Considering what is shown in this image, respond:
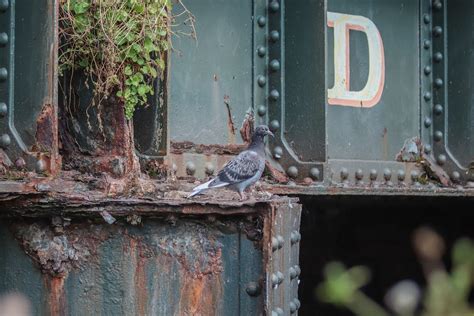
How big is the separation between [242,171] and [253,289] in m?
0.83

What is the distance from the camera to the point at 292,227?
3426 millimetres

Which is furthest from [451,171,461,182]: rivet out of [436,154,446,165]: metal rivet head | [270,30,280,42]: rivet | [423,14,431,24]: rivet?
[270,30,280,42]: rivet

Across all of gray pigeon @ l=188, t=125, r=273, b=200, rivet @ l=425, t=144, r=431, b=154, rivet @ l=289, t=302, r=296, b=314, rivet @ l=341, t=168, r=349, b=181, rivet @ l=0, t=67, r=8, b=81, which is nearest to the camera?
rivet @ l=0, t=67, r=8, b=81

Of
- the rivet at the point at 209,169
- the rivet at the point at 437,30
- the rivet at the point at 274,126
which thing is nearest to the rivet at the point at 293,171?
the rivet at the point at 274,126

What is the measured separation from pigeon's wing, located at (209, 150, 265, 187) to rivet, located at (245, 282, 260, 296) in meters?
→ 0.59

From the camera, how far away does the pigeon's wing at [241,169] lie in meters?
3.61

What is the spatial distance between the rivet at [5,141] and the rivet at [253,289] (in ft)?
3.41

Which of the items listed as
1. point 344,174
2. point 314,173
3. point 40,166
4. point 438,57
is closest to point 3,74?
point 40,166

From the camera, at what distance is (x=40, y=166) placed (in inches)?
119

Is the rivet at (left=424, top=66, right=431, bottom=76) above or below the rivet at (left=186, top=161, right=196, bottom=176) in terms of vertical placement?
above

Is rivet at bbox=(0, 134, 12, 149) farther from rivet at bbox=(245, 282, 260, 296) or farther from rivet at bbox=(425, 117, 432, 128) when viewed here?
rivet at bbox=(425, 117, 432, 128)

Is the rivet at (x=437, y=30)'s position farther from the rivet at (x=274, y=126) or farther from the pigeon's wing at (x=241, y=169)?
the pigeon's wing at (x=241, y=169)

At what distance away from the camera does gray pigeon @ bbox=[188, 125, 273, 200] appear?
A: 3564mm

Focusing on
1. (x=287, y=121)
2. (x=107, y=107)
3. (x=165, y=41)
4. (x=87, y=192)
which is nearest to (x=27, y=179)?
(x=87, y=192)
